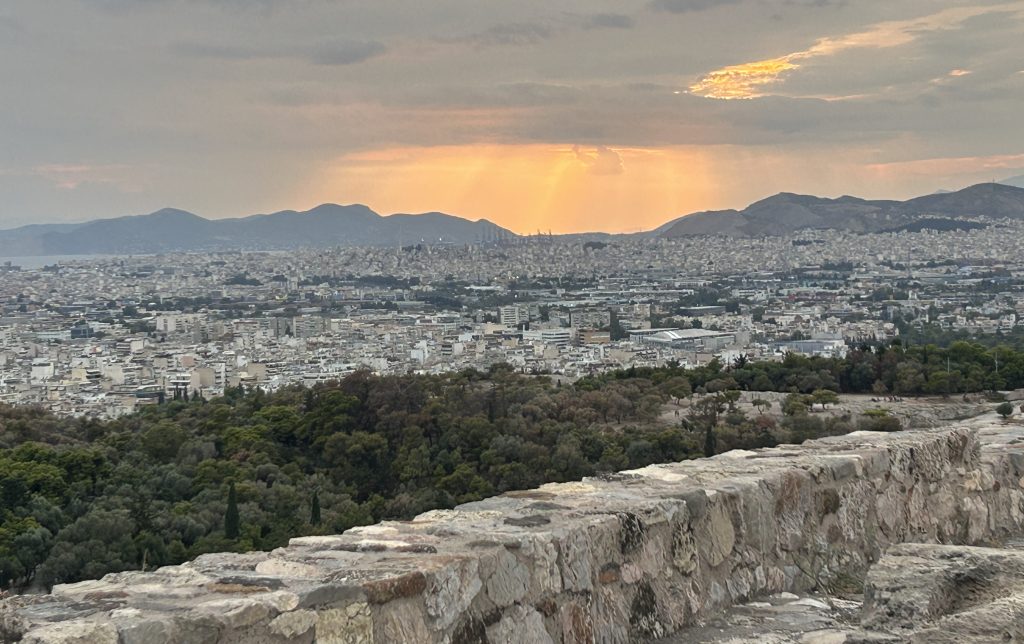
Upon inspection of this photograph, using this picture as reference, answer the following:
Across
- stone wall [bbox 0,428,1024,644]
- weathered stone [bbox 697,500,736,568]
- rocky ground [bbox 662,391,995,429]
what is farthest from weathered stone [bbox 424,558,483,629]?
rocky ground [bbox 662,391,995,429]

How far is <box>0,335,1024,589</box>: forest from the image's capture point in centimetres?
1483

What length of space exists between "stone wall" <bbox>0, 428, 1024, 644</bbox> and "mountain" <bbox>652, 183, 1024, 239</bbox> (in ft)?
454

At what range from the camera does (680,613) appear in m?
3.54

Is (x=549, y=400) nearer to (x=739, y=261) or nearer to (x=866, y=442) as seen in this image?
(x=866, y=442)

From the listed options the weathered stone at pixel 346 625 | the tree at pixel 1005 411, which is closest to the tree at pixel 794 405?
the tree at pixel 1005 411

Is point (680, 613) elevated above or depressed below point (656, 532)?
below

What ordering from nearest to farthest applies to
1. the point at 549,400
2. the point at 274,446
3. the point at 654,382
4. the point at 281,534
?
the point at 281,534 → the point at 274,446 → the point at 549,400 → the point at 654,382

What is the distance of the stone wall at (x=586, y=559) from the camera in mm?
2617

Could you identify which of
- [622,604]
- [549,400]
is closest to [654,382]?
[549,400]

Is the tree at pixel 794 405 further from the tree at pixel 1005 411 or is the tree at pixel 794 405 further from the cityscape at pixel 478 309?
the cityscape at pixel 478 309

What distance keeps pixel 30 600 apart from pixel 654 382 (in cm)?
2518

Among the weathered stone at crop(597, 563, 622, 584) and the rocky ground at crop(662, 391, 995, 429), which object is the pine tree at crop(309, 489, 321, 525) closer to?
the rocky ground at crop(662, 391, 995, 429)

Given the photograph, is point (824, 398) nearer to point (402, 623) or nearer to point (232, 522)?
point (232, 522)

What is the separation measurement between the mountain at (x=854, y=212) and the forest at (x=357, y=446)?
11841 centimetres
